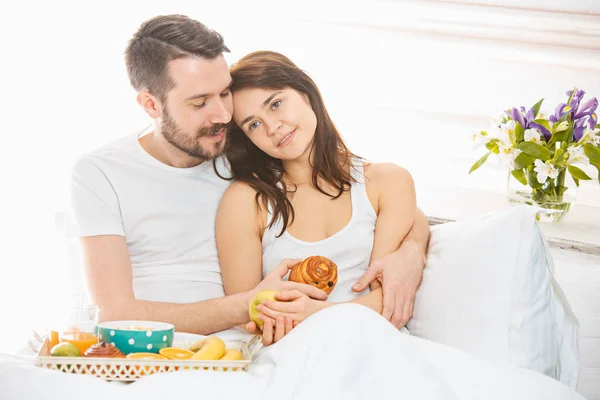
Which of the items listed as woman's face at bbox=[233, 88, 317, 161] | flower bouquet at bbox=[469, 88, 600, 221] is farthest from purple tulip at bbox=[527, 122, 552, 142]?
woman's face at bbox=[233, 88, 317, 161]

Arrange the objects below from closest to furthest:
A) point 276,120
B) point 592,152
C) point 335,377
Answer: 1. point 335,377
2. point 276,120
3. point 592,152

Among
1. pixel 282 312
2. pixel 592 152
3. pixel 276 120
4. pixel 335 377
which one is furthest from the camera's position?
pixel 592 152

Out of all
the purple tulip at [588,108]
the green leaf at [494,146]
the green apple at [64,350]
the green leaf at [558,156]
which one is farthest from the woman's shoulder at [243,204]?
the purple tulip at [588,108]

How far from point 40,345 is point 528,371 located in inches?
42.8

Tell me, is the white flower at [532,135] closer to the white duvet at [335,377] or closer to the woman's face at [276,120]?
the woman's face at [276,120]

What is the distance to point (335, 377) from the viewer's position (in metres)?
1.43

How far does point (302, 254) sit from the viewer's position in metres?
2.06

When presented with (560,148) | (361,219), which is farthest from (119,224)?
(560,148)

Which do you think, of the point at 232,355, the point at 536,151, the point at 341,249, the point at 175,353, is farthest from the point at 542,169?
the point at 175,353

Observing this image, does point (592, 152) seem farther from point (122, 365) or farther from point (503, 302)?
point (122, 365)

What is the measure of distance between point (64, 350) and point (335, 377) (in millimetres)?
564

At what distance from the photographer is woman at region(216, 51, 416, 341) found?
205 centimetres

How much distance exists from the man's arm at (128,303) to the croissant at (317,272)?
0.15 m

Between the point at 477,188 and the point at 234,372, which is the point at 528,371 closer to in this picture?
the point at 234,372
